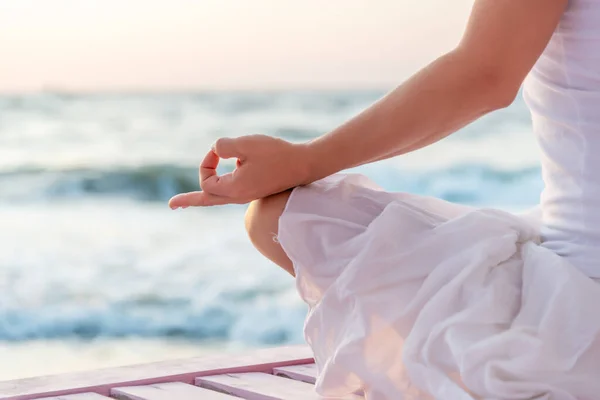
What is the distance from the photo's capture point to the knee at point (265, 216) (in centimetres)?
132

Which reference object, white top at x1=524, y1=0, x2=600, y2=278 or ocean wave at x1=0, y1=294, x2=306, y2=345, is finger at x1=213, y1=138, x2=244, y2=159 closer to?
white top at x1=524, y1=0, x2=600, y2=278

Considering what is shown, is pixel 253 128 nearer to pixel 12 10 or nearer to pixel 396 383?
pixel 12 10

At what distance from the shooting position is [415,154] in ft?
30.2

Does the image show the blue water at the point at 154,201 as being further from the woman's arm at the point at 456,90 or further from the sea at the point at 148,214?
the woman's arm at the point at 456,90

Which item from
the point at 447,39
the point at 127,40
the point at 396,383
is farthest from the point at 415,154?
the point at 396,383

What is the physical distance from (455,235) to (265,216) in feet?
0.87

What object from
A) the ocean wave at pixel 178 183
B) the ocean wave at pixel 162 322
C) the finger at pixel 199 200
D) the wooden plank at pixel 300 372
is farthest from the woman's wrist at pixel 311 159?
the ocean wave at pixel 178 183

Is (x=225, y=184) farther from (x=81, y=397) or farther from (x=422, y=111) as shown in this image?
(x=81, y=397)

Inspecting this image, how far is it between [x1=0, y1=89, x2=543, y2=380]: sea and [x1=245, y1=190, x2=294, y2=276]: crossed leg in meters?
0.17

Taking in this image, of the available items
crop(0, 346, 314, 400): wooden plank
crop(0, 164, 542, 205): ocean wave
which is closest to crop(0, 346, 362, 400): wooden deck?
crop(0, 346, 314, 400): wooden plank

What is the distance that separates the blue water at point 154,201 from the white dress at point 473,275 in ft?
10.5

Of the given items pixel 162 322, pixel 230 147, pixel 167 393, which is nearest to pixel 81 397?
pixel 167 393

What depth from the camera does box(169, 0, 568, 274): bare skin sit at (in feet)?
3.76

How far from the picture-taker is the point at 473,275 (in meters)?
1.19
